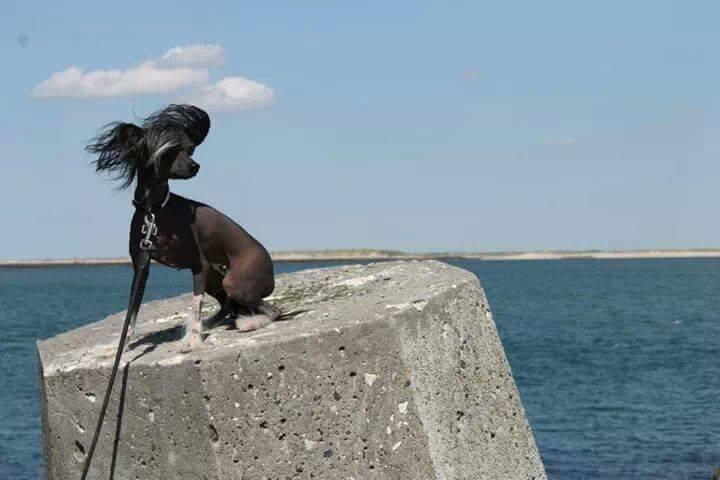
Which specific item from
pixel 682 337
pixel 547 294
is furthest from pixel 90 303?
pixel 682 337

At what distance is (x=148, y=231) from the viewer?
5828 millimetres

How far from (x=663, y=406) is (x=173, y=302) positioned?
1568 centimetres

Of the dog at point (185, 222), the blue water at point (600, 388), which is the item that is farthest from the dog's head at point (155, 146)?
the blue water at point (600, 388)

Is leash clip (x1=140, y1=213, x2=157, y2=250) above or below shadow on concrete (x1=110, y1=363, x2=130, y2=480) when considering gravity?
above

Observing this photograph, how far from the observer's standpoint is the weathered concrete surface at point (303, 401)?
553 cm

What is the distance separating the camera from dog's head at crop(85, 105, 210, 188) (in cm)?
569

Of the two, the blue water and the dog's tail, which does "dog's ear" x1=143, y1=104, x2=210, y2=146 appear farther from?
the blue water

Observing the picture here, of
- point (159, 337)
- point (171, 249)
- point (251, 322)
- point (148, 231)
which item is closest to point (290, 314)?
point (251, 322)

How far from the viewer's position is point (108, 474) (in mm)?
6023

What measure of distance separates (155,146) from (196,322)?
885mm

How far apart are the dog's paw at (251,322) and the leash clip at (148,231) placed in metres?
0.64

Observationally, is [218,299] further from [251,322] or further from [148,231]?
[148,231]

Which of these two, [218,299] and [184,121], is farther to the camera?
[218,299]

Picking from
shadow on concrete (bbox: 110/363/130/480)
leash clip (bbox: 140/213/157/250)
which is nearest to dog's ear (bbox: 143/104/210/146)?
leash clip (bbox: 140/213/157/250)
